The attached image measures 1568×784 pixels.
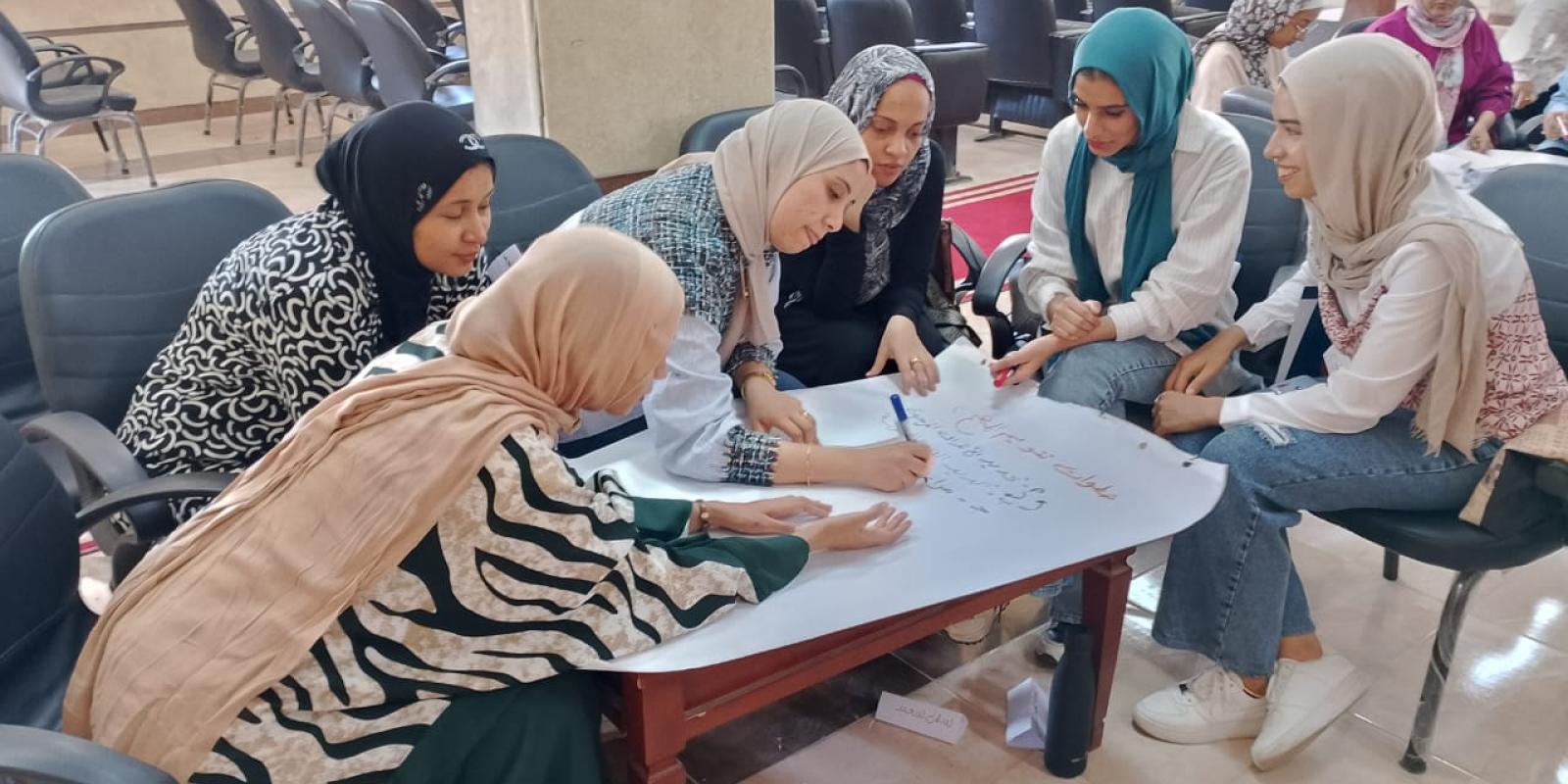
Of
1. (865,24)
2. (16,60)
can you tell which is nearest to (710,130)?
(865,24)

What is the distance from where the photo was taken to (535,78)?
8.16ft

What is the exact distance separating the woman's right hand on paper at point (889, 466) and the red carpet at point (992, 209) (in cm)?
314

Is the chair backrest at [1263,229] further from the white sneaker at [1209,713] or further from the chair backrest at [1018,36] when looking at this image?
the chair backrest at [1018,36]

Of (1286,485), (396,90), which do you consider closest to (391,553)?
(1286,485)

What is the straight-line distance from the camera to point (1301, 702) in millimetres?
1830

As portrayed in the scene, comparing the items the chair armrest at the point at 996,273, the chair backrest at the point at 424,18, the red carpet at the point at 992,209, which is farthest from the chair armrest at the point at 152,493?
the chair backrest at the point at 424,18

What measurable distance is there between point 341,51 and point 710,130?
335 cm

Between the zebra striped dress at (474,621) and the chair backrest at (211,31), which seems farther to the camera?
the chair backrest at (211,31)

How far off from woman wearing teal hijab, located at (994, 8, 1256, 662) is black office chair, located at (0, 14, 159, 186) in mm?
4614

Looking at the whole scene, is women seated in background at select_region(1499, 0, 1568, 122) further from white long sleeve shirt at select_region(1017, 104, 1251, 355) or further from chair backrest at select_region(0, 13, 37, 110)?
chair backrest at select_region(0, 13, 37, 110)

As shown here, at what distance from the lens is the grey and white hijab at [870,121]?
6.81ft

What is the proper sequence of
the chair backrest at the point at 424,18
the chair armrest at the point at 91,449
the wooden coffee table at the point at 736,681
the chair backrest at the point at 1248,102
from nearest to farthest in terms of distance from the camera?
the wooden coffee table at the point at 736,681
the chair armrest at the point at 91,449
the chair backrest at the point at 1248,102
the chair backrest at the point at 424,18

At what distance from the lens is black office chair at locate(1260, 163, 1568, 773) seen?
173 centimetres

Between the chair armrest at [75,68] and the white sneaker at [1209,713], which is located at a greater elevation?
the chair armrest at [75,68]
